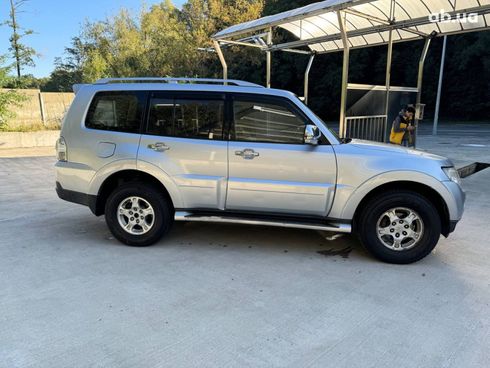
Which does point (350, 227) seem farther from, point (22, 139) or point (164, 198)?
point (22, 139)

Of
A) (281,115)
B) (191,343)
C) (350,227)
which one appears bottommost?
(191,343)

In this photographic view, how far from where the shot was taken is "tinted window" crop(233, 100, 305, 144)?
4516 millimetres

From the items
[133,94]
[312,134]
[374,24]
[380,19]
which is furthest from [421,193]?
[374,24]

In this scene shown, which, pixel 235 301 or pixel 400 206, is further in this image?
pixel 400 206

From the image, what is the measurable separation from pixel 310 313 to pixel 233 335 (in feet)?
2.34

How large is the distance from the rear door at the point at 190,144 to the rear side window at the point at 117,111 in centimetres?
15

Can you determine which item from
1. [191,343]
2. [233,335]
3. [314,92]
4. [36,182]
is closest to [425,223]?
[233,335]

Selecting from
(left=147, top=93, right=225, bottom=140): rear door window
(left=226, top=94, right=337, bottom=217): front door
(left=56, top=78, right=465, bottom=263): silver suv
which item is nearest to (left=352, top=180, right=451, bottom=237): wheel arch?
(left=56, top=78, right=465, bottom=263): silver suv

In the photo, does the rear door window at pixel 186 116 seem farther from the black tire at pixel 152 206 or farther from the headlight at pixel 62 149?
the headlight at pixel 62 149

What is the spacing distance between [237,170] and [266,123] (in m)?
0.63

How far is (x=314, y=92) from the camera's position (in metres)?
39.7

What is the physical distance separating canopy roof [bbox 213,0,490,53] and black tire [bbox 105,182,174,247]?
463 centimetres

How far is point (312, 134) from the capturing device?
4258 millimetres

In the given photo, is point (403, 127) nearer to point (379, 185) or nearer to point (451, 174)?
point (451, 174)
